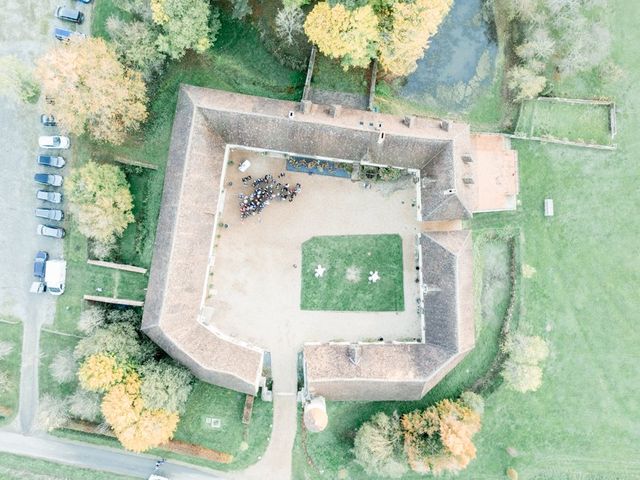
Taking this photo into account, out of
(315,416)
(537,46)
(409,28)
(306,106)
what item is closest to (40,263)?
(306,106)

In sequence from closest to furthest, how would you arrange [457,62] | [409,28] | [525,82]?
[409,28], [525,82], [457,62]

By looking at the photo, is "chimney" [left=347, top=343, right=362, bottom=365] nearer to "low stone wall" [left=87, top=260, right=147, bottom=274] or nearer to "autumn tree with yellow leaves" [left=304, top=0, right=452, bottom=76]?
"low stone wall" [left=87, top=260, right=147, bottom=274]

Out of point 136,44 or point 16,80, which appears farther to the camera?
point 16,80

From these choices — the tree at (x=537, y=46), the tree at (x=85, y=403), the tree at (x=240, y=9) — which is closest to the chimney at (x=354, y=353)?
the tree at (x=85, y=403)

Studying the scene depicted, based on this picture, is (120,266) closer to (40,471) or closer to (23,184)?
(23,184)

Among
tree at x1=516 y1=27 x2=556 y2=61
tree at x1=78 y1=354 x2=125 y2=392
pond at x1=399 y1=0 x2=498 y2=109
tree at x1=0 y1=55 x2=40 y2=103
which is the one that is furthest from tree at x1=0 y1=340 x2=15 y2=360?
tree at x1=516 y1=27 x2=556 y2=61

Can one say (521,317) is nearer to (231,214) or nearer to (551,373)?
(551,373)

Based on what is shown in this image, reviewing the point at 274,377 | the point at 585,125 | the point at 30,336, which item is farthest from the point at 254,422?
the point at 585,125

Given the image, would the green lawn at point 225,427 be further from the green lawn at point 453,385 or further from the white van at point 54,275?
the white van at point 54,275
